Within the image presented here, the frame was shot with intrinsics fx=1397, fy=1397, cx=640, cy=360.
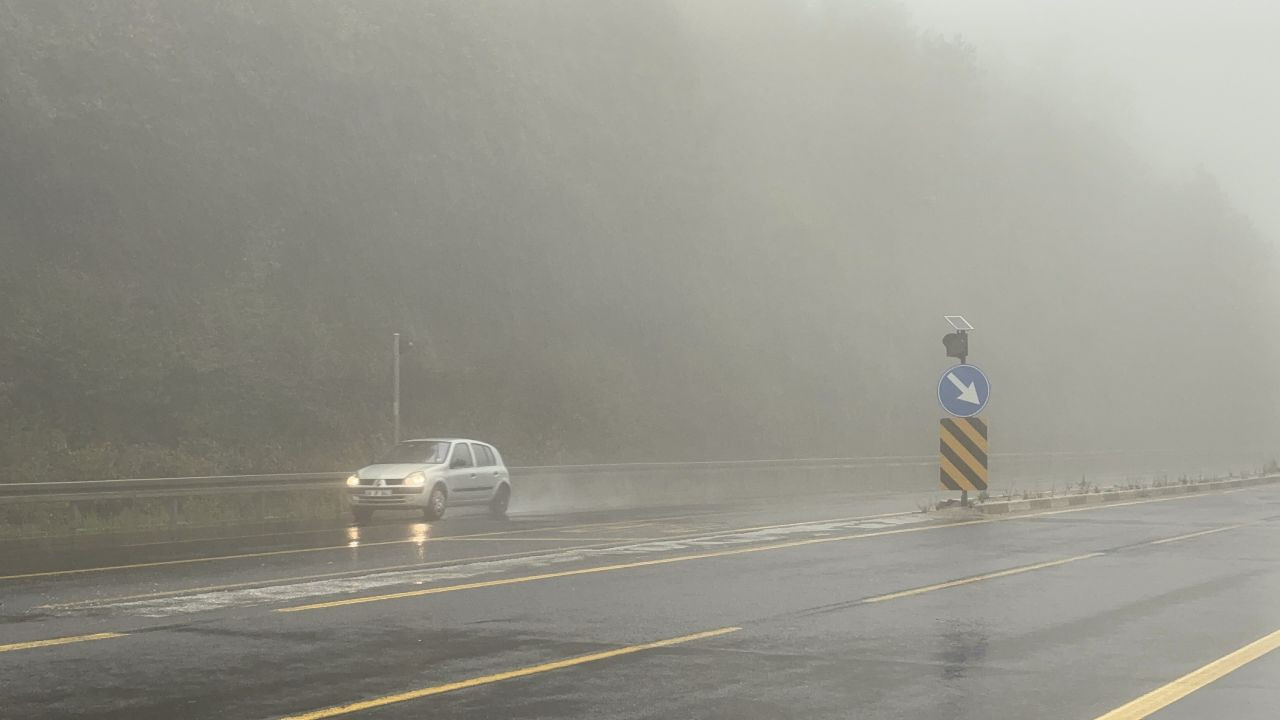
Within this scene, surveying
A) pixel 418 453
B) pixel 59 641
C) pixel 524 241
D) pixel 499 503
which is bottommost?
pixel 59 641

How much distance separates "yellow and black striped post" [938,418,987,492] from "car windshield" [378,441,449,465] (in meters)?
9.21

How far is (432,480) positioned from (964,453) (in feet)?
31.5

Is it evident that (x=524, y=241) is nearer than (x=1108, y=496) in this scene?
No

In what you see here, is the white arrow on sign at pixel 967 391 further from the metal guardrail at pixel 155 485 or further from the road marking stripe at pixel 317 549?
the metal guardrail at pixel 155 485

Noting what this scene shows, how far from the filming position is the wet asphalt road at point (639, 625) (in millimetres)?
8312

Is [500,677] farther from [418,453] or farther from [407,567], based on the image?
[418,453]

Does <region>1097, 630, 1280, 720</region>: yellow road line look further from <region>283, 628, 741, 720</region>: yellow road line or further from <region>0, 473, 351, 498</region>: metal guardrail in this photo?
<region>0, 473, 351, 498</region>: metal guardrail

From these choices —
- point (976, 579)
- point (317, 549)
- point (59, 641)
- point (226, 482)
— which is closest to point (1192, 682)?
point (976, 579)

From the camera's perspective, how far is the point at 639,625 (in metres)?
11.3

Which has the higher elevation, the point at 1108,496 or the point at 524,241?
the point at 524,241

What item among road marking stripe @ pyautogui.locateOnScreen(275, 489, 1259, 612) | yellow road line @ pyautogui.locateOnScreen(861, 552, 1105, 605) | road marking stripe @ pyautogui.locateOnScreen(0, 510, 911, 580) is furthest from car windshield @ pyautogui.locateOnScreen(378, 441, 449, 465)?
yellow road line @ pyautogui.locateOnScreen(861, 552, 1105, 605)

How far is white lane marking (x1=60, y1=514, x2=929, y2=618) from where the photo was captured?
12.2 meters

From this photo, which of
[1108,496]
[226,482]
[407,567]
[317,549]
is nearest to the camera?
[407,567]

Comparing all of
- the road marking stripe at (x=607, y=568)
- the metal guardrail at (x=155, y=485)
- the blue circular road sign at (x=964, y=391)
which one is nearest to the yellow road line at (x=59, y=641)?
the road marking stripe at (x=607, y=568)
